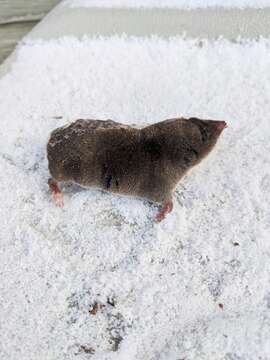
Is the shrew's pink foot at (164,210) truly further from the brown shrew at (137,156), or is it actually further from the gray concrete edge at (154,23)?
the gray concrete edge at (154,23)

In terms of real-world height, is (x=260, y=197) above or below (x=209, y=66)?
below

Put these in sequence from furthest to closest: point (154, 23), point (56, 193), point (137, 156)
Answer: point (154, 23) → point (56, 193) → point (137, 156)

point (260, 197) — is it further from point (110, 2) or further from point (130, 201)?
point (110, 2)

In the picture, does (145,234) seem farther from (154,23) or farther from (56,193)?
(154,23)

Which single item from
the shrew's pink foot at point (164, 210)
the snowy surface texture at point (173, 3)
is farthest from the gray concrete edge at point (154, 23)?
the shrew's pink foot at point (164, 210)

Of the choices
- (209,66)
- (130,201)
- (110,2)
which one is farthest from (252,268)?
(110,2)

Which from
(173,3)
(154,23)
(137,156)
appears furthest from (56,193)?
(173,3)
